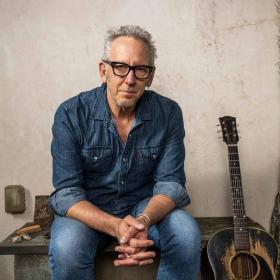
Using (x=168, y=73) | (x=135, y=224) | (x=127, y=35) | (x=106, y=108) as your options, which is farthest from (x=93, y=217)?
(x=168, y=73)

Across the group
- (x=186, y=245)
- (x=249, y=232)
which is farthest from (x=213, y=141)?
(x=186, y=245)

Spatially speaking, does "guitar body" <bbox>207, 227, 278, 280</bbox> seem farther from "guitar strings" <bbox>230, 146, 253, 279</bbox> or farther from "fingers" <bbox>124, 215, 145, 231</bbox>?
"fingers" <bbox>124, 215, 145, 231</bbox>

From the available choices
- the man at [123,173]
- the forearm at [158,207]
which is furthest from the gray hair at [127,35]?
the forearm at [158,207]

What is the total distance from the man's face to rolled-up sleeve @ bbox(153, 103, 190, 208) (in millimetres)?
232

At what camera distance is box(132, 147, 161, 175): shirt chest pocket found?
1715mm

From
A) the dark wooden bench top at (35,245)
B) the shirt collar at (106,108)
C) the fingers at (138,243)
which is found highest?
the shirt collar at (106,108)

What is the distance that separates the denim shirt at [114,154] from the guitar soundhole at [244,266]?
1.39 feet

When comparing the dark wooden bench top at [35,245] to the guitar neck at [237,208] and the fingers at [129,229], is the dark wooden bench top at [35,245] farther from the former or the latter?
the fingers at [129,229]

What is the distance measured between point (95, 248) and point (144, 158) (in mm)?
441

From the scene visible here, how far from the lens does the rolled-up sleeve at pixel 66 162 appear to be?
1582 mm

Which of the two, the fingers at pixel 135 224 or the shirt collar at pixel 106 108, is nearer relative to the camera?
the fingers at pixel 135 224

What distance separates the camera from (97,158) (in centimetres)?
168

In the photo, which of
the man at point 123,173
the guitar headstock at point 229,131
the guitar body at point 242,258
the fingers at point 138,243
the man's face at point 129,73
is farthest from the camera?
the guitar headstock at point 229,131

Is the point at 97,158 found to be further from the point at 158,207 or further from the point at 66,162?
the point at 158,207
